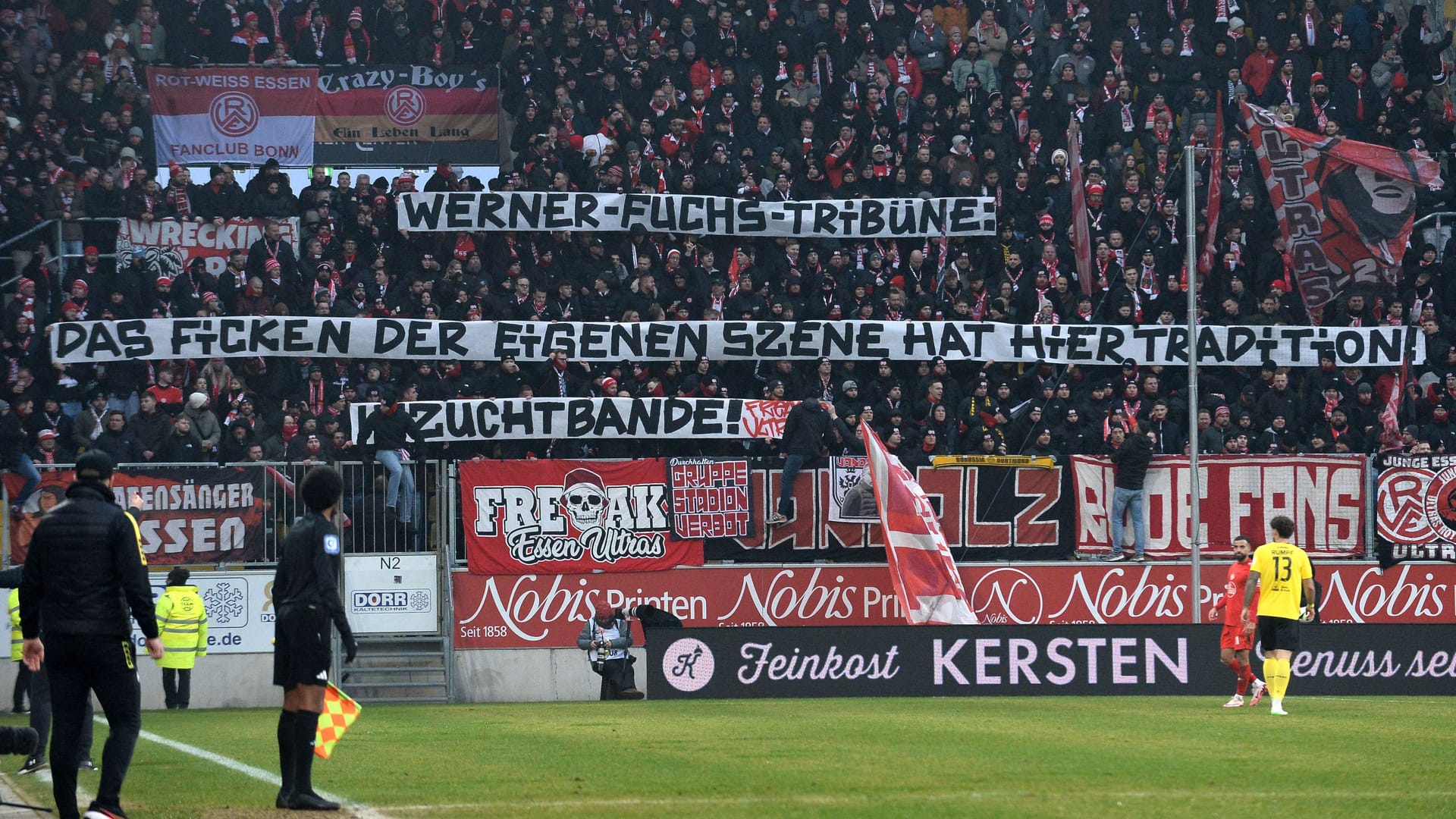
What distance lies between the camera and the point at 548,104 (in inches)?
1155

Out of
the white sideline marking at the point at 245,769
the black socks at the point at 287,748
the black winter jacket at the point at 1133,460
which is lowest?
the white sideline marking at the point at 245,769

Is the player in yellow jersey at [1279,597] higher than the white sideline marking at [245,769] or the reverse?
higher

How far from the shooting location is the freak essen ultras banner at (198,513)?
22.8m

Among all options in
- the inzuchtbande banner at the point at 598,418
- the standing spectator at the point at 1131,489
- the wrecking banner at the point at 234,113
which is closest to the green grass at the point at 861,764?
the standing spectator at the point at 1131,489

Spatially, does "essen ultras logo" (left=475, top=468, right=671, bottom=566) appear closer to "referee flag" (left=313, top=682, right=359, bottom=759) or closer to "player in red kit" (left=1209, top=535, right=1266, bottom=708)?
"player in red kit" (left=1209, top=535, right=1266, bottom=708)

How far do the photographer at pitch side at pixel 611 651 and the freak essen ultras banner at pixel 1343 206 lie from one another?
11.5 meters

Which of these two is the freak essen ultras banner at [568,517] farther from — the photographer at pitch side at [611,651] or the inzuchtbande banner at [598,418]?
the photographer at pitch side at [611,651]

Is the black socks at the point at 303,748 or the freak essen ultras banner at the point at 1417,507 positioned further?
the freak essen ultras banner at the point at 1417,507

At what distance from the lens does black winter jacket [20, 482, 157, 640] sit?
8664 mm

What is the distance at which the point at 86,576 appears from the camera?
8703 mm

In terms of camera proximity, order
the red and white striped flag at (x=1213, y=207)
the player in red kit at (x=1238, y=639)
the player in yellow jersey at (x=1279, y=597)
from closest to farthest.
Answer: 1. the player in yellow jersey at (x=1279, y=597)
2. the player in red kit at (x=1238, y=639)
3. the red and white striped flag at (x=1213, y=207)

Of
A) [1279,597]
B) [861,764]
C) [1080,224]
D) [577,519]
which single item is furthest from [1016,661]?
[861,764]

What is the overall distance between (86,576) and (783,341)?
17.8 meters

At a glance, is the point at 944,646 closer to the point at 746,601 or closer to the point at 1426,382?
the point at 746,601
